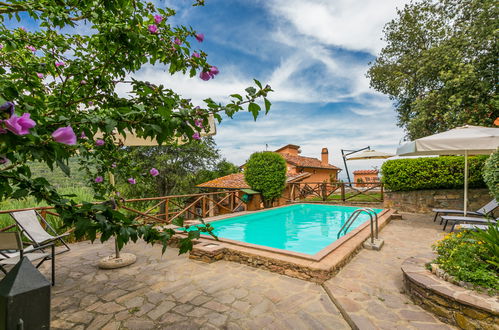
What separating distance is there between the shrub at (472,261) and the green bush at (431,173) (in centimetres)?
651

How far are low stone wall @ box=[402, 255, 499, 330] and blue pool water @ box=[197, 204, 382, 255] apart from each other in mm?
3225

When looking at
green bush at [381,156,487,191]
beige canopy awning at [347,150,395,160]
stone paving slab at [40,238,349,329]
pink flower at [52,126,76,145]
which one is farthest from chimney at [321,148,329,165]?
pink flower at [52,126,76,145]

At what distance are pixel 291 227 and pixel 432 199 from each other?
5464 mm

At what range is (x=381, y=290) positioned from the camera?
10.6 feet

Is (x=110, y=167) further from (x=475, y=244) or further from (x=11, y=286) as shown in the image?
(x=475, y=244)

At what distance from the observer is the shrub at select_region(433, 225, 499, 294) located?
251 centimetres

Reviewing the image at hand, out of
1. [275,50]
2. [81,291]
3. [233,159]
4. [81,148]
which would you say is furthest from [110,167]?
[233,159]

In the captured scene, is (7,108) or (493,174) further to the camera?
(493,174)

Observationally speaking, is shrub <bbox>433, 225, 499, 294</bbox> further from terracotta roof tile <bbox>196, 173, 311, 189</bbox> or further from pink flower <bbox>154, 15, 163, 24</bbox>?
terracotta roof tile <bbox>196, 173, 311, 189</bbox>

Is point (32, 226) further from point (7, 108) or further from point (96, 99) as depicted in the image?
point (7, 108)

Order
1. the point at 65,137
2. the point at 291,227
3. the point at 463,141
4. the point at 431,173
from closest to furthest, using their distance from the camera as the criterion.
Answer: the point at 65,137
the point at 463,141
the point at 291,227
the point at 431,173

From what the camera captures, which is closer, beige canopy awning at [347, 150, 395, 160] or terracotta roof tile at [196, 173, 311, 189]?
beige canopy awning at [347, 150, 395, 160]

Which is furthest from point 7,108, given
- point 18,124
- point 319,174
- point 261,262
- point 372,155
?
point 319,174

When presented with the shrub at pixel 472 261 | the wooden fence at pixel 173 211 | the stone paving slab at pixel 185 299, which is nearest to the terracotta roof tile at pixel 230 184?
the wooden fence at pixel 173 211
